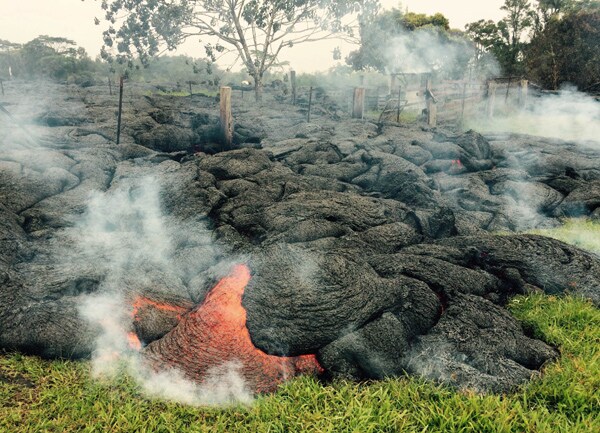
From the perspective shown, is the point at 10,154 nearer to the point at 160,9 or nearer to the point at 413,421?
the point at 413,421

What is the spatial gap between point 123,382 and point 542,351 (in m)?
3.82

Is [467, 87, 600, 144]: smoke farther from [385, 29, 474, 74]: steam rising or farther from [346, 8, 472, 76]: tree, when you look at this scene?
[385, 29, 474, 74]: steam rising

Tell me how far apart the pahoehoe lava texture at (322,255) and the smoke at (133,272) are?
0.19ft

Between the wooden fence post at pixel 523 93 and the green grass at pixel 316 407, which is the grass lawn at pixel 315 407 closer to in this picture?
the green grass at pixel 316 407

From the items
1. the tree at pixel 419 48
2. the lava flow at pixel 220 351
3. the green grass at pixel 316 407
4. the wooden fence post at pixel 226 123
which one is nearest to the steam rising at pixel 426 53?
the tree at pixel 419 48

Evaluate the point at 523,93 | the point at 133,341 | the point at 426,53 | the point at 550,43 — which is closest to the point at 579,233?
the point at 133,341

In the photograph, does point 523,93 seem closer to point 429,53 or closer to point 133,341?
point 429,53

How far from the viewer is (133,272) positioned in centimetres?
536

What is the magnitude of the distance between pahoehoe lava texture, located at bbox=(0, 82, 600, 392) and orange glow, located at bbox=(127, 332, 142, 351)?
0.24 ft

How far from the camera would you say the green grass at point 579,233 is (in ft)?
24.3

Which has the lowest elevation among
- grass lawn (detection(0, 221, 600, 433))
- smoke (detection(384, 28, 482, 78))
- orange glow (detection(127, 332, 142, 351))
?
grass lawn (detection(0, 221, 600, 433))

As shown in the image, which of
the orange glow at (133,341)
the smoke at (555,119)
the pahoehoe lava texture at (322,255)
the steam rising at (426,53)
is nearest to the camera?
the pahoehoe lava texture at (322,255)

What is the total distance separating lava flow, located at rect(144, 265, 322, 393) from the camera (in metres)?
4.25

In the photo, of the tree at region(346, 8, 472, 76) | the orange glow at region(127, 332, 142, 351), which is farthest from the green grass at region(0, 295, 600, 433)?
the tree at region(346, 8, 472, 76)
